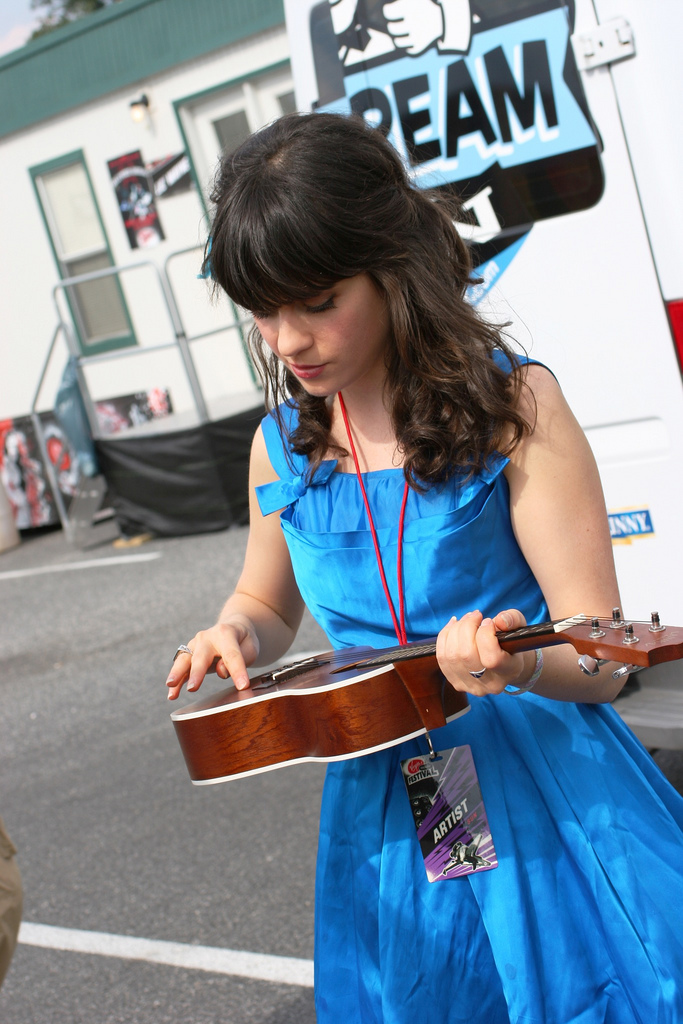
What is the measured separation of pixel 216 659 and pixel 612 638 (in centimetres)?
71

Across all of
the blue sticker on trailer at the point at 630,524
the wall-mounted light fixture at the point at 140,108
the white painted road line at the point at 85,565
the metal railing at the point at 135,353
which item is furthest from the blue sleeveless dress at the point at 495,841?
the wall-mounted light fixture at the point at 140,108

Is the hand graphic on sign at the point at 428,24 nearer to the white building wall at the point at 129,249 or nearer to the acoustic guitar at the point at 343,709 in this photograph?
the acoustic guitar at the point at 343,709

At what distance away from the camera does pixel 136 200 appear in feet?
34.8

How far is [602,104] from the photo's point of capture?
2480 mm

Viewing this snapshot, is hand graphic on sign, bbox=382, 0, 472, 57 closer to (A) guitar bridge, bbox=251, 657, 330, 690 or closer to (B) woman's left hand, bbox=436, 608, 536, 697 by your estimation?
(A) guitar bridge, bbox=251, 657, 330, 690

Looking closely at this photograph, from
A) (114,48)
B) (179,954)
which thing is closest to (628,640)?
(179,954)

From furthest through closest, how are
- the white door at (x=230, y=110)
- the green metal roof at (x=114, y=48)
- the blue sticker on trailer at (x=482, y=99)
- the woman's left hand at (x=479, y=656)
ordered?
the white door at (x=230, y=110)
the green metal roof at (x=114, y=48)
the blue sticker on trailer at (x=482, y=99)
the woman's left hand at (x=479, y=656)

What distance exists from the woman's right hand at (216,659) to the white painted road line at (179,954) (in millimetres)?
1432

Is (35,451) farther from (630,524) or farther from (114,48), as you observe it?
(630,524)

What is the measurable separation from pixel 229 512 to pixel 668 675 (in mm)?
5761

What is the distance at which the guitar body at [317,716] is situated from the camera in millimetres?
1387

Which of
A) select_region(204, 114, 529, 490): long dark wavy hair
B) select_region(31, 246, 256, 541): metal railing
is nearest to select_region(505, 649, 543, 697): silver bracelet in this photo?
select_region(204, 114, 529, 490): long dark wavy hair

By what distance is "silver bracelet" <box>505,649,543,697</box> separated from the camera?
1335mm

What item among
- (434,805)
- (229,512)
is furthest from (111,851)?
(229,512)
